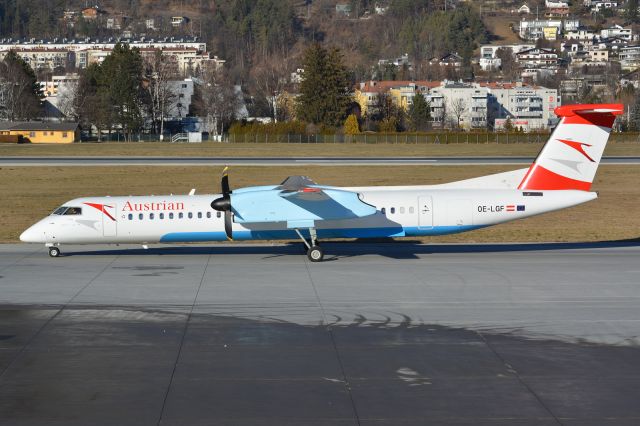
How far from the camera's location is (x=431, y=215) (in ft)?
98.1

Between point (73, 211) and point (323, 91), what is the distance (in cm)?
8370

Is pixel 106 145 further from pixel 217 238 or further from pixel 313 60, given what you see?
pixel 217 238

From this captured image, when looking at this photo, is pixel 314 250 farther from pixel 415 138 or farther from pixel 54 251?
pixel 415 138

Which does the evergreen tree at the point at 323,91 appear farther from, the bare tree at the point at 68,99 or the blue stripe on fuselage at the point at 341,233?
the blue stripe on fuselage at the point at 341,233

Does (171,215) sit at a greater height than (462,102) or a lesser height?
lesser

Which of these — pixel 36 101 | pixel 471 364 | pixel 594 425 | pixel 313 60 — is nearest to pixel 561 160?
pixel 471 364

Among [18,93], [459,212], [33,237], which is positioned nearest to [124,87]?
[18,93]

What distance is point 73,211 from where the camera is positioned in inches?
1208

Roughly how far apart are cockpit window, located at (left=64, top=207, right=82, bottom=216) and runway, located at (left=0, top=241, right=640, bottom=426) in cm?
155

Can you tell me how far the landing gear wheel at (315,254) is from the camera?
29.7 meters

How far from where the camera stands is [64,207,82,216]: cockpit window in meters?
30.6

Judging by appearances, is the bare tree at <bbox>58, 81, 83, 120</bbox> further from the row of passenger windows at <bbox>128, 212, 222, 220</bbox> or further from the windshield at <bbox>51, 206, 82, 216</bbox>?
the row of passenger windows at <bbox>128, 212, 222, 220</bbox>

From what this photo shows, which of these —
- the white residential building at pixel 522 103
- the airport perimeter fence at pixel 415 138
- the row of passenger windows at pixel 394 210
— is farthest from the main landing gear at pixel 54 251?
the white residential building at pixel 522 103

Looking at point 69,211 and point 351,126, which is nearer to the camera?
point 69,211
